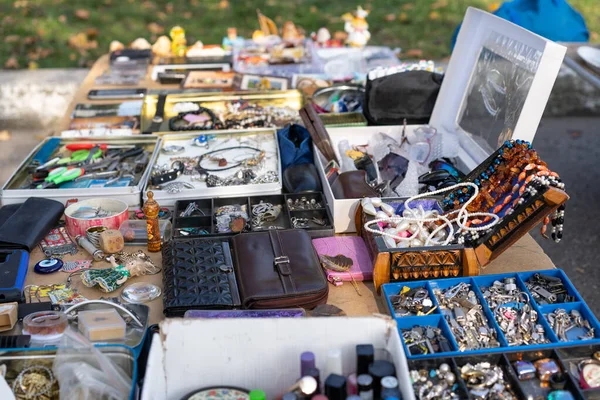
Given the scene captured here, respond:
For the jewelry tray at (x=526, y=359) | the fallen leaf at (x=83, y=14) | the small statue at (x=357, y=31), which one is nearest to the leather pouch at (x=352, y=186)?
the jewelry tray at (x=526, y=359)

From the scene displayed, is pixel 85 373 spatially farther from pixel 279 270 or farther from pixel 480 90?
pixel 480 90

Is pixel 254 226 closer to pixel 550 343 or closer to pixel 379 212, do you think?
pixel 379 212

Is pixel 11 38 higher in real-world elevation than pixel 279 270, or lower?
lower

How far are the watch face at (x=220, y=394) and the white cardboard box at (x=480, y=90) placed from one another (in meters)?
0.95

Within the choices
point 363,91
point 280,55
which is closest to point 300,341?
point 363,91

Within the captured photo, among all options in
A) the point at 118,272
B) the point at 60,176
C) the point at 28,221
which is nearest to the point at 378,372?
the point at 118,272

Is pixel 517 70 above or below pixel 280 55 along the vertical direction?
above

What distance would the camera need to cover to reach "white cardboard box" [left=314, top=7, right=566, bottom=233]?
2.28m

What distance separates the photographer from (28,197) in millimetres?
2549

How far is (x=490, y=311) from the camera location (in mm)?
1885

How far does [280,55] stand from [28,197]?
80.4 inches

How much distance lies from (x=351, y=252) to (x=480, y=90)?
1.06 meters

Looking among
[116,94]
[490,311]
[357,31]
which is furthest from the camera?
[357,31]

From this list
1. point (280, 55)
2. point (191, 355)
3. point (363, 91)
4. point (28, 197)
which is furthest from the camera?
point (280, 55)
